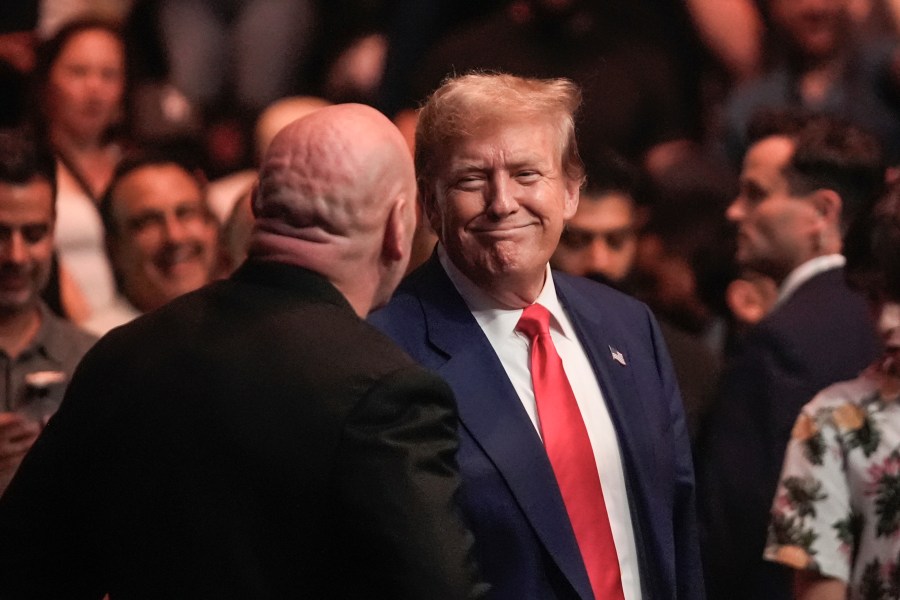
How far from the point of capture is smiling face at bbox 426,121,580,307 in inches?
91.4

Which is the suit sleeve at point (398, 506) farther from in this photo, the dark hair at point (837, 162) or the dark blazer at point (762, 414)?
the dark hair at point (837, 162)

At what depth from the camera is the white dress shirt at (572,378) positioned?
230 cm

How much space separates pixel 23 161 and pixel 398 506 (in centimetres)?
227

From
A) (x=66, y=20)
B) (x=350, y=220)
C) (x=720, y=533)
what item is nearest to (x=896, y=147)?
(x=720, y=533)

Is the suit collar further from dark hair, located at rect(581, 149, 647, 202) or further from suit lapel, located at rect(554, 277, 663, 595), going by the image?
dark hair, located at rect(581, 149, 647, 202)

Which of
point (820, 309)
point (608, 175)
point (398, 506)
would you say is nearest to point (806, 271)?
point (820, 309)

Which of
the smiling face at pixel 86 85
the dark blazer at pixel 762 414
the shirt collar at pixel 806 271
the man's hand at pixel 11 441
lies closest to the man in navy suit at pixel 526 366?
the man's hand at pixel 11 441

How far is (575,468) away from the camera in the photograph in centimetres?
229

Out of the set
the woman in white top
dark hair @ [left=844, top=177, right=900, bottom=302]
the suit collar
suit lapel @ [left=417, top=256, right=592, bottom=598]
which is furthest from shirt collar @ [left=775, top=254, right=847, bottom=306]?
the woman in white top

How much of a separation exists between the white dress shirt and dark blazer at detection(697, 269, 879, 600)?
114 cm

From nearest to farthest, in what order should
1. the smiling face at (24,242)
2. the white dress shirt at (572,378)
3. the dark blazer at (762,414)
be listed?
1. the white dress shirt at (572,378)
2. the dark blazer at (762,414)
3. the smiling face at (24,242)

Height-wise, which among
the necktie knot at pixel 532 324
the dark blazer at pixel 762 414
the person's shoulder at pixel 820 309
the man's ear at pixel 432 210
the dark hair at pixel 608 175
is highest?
the man's ear at pixel 432 210

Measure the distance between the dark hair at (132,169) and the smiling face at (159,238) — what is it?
16mm

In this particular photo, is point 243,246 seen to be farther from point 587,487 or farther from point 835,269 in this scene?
point 587,487
